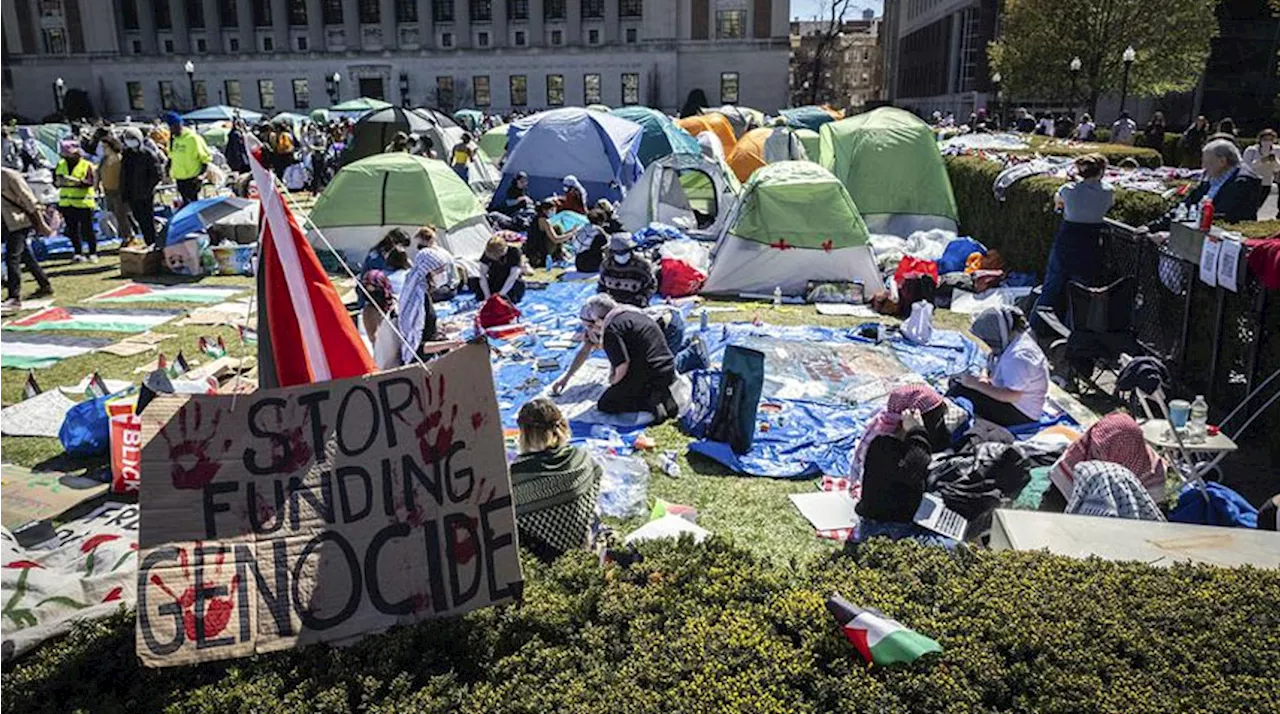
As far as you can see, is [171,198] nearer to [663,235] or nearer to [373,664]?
[663,235]

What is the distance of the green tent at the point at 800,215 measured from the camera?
10797 mm

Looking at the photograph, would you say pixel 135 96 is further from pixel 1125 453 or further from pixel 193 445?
pixel 1125 453

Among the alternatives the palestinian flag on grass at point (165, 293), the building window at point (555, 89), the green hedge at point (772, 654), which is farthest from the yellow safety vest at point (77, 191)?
the building window at point (555, 89)

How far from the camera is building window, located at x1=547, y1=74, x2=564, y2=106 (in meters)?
60.4

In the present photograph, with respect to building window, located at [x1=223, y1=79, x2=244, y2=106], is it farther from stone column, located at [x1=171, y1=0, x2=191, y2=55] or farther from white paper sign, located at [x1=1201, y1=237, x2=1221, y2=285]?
white paper sign, located at [x1=1201, y1=237, x2=1221, y2=285]

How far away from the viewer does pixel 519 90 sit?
6116 centimetres

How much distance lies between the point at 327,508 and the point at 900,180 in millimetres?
12274

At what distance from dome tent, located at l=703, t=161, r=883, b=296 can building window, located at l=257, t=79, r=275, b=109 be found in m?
59.5

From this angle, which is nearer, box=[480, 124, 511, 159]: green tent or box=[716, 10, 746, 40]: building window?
box=[480, 124, 511, 159]: green tent

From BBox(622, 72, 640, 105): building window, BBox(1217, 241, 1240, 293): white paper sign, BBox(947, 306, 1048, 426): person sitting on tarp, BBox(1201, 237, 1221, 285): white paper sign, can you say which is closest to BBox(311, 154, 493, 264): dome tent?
BBox(947, 306, 1048, 426): person sitting on tarp

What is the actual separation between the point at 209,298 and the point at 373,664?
365 inches

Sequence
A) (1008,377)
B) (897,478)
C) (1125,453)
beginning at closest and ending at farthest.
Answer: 1. (897,478)
2. (1125,453)
3. (1008,377)

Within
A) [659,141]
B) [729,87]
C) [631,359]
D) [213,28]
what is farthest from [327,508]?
[213,28]

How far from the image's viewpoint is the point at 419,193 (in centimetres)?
1218
